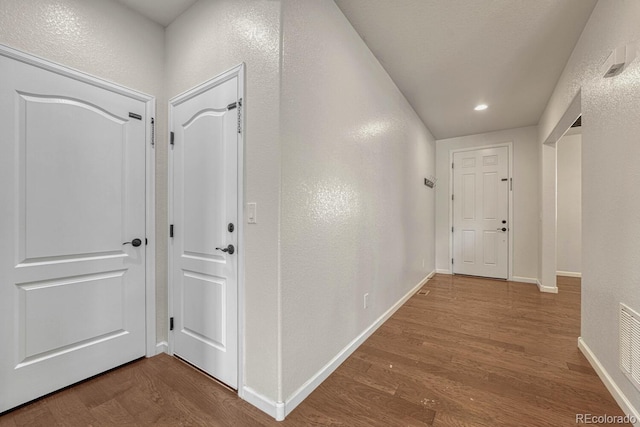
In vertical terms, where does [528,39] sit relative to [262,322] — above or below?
above

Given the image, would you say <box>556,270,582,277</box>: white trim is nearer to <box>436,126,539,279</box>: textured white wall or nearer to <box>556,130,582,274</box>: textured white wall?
<box>556,130,582,274</box>: textured white wall

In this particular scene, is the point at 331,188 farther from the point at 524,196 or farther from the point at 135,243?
the point at 524,196

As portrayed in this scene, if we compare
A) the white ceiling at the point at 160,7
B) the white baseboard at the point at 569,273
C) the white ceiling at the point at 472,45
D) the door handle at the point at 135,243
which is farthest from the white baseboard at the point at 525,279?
the white ceiling at the point at 160,7

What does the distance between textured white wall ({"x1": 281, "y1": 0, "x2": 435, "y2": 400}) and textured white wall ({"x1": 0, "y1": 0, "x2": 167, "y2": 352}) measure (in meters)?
1.33

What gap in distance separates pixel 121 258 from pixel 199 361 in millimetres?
974

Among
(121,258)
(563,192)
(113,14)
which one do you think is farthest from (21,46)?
(563,192)

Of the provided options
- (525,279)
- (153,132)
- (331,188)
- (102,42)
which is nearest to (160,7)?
(102,42)

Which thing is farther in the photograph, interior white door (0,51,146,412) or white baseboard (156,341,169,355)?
white baseboard (156,341,169,355)

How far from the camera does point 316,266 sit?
5.87ft

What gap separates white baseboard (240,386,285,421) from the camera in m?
1.48

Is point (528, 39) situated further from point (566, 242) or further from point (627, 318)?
point (566, 242)

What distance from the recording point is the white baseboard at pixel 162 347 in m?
2.17

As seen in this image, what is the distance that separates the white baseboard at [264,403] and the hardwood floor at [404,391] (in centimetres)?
3

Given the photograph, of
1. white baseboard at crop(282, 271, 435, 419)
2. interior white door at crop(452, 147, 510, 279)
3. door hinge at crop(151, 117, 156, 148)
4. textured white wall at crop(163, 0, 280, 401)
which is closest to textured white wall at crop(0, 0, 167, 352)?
door hinge at crop(151, 117, 156, 148)
